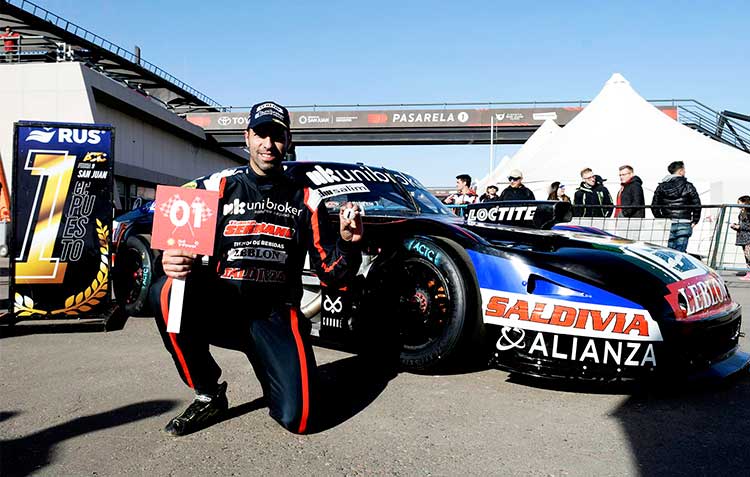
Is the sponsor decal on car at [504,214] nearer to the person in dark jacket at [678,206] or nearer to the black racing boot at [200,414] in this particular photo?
the black racing boot at [200,414]

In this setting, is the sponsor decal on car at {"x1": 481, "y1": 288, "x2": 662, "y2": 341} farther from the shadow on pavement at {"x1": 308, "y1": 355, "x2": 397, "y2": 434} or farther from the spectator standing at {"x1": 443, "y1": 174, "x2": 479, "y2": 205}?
the spectator standing at {"x1": 443, "y1": 174, "x2": 479, "y2": 205}

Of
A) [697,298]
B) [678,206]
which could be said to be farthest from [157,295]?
[678,206]

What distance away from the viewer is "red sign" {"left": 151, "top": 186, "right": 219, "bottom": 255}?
221 cm

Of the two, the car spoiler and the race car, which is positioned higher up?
the car spoiler

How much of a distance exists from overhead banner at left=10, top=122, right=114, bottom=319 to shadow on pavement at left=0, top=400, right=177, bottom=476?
6.04ft

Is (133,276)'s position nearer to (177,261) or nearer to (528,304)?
(177,261)

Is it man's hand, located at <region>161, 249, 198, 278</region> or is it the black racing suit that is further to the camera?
the black racing suit

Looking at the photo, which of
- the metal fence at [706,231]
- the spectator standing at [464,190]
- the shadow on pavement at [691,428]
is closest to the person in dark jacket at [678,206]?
the metal fence at [706,231]

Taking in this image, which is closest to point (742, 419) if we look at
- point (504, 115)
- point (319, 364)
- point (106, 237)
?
point (319, 364)

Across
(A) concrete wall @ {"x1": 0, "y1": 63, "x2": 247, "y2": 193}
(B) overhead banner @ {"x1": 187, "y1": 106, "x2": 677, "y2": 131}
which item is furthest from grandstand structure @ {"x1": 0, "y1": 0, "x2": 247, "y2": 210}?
(B) overhead banner @ {"x1": 187, "y1": 106, "x2": 677, "y2": 131}

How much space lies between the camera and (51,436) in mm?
2248

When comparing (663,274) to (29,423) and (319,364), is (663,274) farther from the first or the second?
(29,423)

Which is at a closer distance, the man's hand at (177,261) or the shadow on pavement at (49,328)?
the man's hand at (177,261)

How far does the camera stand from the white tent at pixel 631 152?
13344 mm
